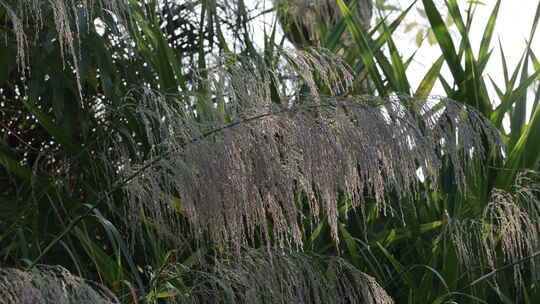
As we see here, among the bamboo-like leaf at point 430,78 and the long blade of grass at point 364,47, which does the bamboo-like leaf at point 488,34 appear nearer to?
the bamboo-like leaf at point 430,78

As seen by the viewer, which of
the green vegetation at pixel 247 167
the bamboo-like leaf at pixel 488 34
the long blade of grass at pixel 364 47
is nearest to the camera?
the green vegetation at pixel 247 167

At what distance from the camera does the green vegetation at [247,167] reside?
2197 millimetres

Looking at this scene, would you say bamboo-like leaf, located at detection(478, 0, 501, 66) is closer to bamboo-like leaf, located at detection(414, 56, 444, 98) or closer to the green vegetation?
the green vegetation

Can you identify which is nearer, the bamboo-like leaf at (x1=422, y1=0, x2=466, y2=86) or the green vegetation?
the green vegetation

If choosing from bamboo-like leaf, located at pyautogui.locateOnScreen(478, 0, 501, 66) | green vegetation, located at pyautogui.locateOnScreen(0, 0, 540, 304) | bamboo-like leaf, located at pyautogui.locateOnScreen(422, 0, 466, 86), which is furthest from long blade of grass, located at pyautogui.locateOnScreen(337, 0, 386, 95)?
bamboo-like leaf, located at pyautogui.locateOnScreen(478, 0, 501, 66)

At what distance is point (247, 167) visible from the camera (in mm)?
2176

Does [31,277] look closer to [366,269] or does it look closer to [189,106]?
[189,106]

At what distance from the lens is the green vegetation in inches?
86.5

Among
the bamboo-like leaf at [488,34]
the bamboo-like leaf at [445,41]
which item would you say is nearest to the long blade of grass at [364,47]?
the bamboo-like leaf at [445,41]

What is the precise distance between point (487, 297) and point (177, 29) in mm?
1682

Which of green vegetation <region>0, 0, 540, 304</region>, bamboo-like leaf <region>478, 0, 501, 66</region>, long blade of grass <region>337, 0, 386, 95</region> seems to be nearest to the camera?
green vegetation <region>0, 0, 540, 304</region>

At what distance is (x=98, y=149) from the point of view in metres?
3.25

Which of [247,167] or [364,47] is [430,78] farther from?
[247,167]

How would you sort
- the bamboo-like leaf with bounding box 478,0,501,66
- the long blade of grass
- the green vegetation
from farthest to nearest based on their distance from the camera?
the bamboo-like leaf with bounding box 478,0,501,66 → the long blade of grass → the green vegetation
